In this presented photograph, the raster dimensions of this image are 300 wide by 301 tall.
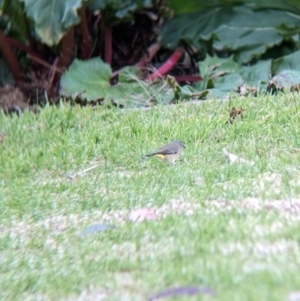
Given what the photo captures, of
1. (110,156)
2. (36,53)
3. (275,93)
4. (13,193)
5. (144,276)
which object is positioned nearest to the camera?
(144,276)

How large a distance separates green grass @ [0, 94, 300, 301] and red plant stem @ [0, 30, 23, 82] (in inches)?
53.7

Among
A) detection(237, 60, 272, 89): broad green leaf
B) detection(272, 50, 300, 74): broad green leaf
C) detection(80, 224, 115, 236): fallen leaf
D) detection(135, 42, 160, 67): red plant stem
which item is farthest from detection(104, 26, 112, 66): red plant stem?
detection(80, 224, 115, 236): fallen leaf

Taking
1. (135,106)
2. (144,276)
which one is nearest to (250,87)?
(135,106)

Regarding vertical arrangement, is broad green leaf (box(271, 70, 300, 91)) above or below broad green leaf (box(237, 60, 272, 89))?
above

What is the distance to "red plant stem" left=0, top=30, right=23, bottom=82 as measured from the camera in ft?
20.6

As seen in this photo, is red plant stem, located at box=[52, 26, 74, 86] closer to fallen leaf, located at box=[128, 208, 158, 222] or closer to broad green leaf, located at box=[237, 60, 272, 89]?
broad green leaf, located at box=[237, 60, 272, 89]

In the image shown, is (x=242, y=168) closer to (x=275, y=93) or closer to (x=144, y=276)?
(x=144, y=276)

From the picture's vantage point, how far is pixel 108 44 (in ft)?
22.5

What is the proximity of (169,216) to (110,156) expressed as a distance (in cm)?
129

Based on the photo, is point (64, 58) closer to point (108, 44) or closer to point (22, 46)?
point (22, 46)

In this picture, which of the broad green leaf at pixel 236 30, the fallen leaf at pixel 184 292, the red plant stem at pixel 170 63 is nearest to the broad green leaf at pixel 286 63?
the broad green leaf at pixel 236 30

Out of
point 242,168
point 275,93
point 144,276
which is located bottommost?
point 275,93

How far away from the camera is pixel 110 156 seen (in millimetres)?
4203

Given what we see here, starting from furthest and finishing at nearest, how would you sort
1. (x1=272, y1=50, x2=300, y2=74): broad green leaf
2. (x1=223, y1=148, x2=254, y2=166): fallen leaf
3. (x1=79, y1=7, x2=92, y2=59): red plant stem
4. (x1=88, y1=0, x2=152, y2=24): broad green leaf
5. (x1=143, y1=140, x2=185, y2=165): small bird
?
(x1=79, y1=7, x2=92, y2=59): red plant stem → (x1=88, y1=0, x2=152, y2=24): broad green leaf → (x1=272, y1=50, x2=300, y2=74): broad green leaf → (x1=143, y1=140, x2=185, y2=165): small bird → (x1=223, y1=148, x2=254, y2=166): fallen leaf
